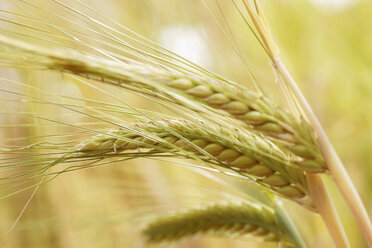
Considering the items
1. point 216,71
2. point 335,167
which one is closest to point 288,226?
point 335,167

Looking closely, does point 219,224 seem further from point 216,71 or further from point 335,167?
point 216,71

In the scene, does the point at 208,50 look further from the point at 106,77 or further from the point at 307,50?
the point at 106,77

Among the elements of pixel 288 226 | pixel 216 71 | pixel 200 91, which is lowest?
pixel 288 226

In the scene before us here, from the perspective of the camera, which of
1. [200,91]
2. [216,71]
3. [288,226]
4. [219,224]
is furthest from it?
[216,71]

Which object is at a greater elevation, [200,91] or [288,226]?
[200,91]

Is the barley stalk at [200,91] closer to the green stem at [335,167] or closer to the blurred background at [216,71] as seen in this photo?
the green stem at [335,167]

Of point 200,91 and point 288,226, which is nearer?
point 200,91

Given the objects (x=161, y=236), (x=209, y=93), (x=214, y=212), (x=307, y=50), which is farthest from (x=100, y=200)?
(x=209, y=93)

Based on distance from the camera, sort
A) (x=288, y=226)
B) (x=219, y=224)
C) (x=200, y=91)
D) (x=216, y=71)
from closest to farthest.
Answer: (x=200, y=91), (x=288, y=226), (x=219, y=224), (x=216, y=71)

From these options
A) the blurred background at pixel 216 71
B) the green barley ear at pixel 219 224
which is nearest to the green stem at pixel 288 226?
the green barley ear at pixel 219 224
